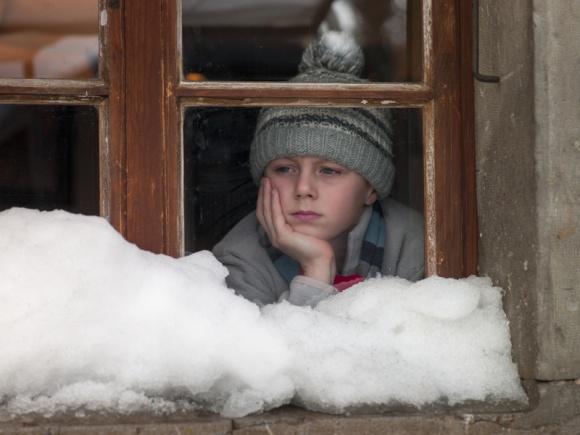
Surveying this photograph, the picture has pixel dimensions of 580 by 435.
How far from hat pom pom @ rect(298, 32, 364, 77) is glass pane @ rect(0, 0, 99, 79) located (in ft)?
1.69

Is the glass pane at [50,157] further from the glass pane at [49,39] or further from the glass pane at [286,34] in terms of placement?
the glass pane at [286,34]

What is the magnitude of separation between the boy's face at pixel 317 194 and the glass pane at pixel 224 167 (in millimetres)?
93

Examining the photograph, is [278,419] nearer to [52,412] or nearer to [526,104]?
[52,412]

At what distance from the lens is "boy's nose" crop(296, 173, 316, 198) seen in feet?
6.88

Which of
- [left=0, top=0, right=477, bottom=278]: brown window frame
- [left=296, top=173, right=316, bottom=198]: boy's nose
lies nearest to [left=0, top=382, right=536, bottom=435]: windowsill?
[left=0, top=0, right=477, bottom=278]: brown window frame

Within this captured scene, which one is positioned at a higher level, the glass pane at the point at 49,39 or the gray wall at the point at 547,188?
the glass pane at the point at 49,39

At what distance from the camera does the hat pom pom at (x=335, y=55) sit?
1970 millimetres

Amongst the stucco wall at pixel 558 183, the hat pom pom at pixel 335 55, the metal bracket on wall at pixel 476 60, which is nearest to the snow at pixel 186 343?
the stucco wall at pixel 558 183

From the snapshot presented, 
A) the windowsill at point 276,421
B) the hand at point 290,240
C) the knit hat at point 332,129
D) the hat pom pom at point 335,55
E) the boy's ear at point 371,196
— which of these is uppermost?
the hat pom pom at point 335,55

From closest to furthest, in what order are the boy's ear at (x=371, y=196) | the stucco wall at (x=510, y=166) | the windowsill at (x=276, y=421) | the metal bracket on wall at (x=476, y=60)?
the windowsill at (x=276, y=421) < the stucco wall at (x=510, y=166) < the metal bracket on wall at (x=476, y=60) < the boy's ear at (x=371, y=196)

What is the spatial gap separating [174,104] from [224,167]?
237 mm

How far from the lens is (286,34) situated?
2.00 metres

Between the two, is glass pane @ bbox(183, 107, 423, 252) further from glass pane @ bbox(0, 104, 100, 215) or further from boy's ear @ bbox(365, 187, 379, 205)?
glass pane @ bbox(0, 104, 100, 215)

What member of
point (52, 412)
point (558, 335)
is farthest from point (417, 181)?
point (52, 412)
